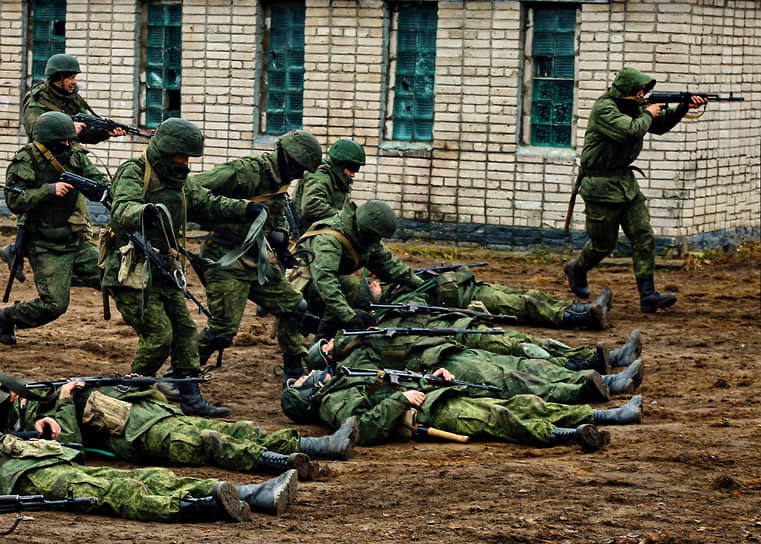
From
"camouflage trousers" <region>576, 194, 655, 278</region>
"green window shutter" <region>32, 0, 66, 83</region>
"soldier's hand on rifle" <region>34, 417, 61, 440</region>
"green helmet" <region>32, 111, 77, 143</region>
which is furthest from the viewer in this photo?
"green window shutter" <region>32, 0, 66, 83</region>

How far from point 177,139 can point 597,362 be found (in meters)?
3.28

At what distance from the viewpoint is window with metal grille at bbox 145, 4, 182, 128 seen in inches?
630

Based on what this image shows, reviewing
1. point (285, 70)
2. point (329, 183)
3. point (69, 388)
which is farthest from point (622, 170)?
point (69, 388)

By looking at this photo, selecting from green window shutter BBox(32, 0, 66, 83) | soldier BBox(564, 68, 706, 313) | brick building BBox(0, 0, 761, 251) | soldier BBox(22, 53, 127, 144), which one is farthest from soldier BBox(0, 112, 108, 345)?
green window shutter BBox(32, 0, 66, 83)

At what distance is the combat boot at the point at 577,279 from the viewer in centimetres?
1189

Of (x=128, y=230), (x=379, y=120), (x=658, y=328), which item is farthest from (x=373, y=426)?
(x=379, y=120)

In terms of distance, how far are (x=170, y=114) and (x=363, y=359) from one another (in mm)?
8746

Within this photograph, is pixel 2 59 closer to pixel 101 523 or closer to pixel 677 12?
pixel 677 12

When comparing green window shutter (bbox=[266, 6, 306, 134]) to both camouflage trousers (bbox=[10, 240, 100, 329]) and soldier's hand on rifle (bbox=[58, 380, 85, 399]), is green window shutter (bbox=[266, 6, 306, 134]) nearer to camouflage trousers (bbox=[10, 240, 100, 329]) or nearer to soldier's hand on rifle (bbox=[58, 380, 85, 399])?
camouflage trousers (bbox=[10, 240, 100, 329])

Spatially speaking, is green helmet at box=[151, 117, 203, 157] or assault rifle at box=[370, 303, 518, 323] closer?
green helmet at box=[151, 117, 203, 157]

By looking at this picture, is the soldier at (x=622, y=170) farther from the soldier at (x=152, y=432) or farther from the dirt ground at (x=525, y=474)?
the soldier at (x=152, y=432)

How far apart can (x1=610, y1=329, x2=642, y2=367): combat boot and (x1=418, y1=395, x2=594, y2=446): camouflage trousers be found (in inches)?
64.9

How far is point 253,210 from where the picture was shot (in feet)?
27.9

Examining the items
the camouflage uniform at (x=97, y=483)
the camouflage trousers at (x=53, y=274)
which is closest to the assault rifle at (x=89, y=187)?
the camouflage trousers at (x=53, y=274)
